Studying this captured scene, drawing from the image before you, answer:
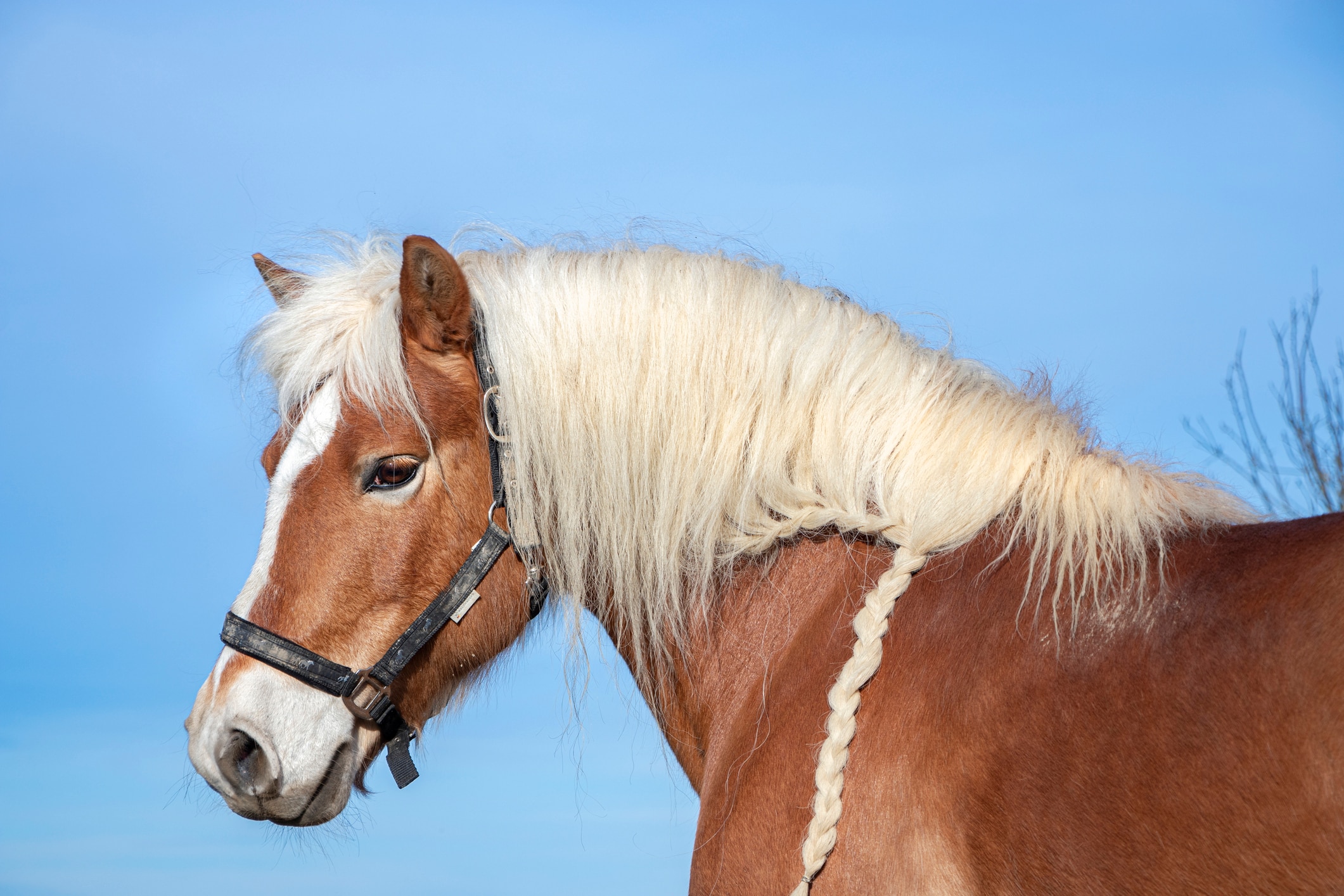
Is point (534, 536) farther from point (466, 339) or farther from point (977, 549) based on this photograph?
point (977, 549)

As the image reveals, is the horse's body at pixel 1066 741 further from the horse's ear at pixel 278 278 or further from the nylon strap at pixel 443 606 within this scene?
the horse's ear at pixel 278 278

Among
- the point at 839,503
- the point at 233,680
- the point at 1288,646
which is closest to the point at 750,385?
the point at 839,503

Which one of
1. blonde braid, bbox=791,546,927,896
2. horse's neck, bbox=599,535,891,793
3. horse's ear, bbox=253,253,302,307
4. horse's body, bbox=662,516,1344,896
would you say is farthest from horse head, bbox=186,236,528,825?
blonde braid, bbox=791,546,927,896

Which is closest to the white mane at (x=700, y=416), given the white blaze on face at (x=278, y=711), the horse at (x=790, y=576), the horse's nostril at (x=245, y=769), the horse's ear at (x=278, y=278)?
the horse at (x=790, y=576)

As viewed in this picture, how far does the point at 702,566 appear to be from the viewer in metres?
2.53

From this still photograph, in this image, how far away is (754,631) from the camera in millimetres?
2465

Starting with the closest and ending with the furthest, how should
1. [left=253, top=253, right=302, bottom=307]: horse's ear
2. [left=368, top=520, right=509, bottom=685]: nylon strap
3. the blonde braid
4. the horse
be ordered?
1. the horse
2. the blonde braid
3. [left=368, top=520, right=509, bottom=685]: nylon strap
4. [left=253, top=253, right=302, bottom=307]: horse's ear

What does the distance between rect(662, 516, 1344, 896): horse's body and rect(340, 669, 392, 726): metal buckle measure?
3.12 feet

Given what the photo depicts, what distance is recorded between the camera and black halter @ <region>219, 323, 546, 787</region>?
2488mm

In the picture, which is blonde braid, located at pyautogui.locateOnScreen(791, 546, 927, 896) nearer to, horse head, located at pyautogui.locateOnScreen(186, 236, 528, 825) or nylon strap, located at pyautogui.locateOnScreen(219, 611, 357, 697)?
horse head, located at pyautogui.locateOnScreen(186, 236, 528, 825)

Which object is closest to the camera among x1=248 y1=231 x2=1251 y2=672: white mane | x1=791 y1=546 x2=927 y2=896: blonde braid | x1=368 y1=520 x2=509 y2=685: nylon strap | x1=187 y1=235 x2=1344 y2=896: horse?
x1=187 y1=235 x2=1344 y2=896: horse

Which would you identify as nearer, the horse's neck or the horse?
the horse

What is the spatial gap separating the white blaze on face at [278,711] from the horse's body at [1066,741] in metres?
1.07

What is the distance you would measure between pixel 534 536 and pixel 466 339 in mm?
593
